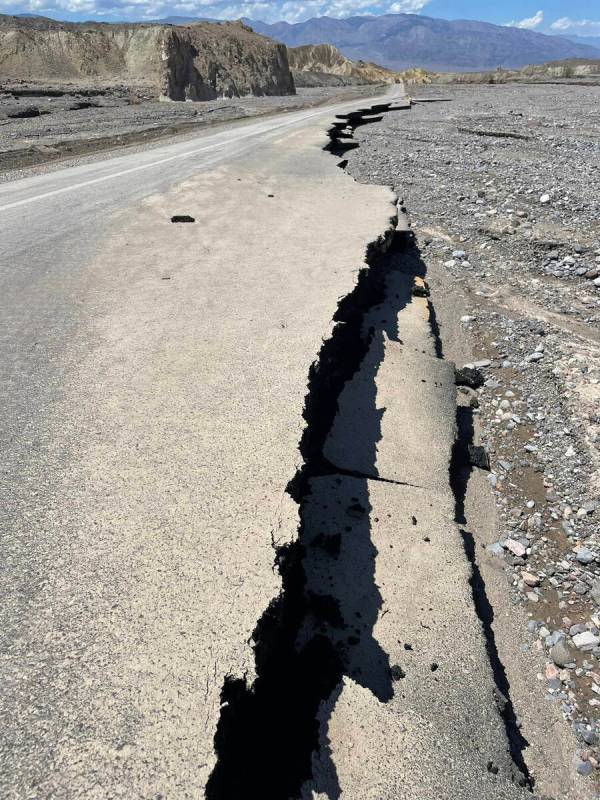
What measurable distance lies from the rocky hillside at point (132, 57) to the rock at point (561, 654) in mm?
34054

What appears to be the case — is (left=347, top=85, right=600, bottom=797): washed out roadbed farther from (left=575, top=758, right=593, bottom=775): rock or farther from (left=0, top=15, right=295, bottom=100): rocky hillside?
(left=0, top=15, right=295, bottom=100): rocky hillside

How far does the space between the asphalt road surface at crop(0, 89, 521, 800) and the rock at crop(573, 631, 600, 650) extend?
784mm

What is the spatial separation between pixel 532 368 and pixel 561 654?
3002mm

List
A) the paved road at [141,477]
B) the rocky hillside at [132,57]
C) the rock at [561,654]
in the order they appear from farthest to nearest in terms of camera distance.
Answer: the rocky hillside at [132,57] < the rock at [561,654] < the paved road at [141,477]

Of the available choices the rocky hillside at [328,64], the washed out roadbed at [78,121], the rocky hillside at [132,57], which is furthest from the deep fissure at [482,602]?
the rocky hillside at [328,64]

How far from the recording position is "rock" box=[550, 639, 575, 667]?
2812 millimetres

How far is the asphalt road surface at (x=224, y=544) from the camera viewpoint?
149 cm

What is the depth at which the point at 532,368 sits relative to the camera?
5.19 m

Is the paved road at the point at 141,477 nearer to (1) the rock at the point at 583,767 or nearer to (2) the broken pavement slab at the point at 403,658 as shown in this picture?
(2) the broken pavement slab at the point at 403,658

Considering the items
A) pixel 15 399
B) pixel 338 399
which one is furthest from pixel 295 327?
pixel 15 399

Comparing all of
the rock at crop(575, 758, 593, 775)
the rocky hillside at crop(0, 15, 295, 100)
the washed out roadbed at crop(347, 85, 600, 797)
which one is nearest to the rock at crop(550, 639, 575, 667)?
the washed out roadbed at crop(347, 85, 600, 797)

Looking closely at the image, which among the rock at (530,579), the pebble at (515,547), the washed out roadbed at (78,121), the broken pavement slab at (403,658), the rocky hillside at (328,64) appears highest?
the rocky hillside at (328,64)

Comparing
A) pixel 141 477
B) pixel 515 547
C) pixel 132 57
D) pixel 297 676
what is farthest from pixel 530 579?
pixel 132 57

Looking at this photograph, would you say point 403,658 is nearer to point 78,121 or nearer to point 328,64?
point 78,121
